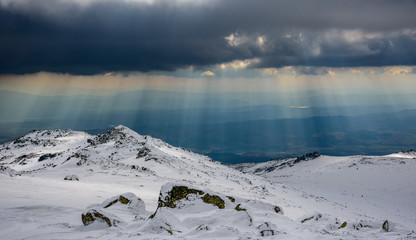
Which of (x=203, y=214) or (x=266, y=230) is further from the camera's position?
(x=203, y=214)

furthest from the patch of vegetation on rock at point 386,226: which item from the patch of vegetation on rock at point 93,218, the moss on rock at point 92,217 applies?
the moss on rock at point 92,217

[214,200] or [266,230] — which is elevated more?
[214,200]

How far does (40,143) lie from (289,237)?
12248 centimetres

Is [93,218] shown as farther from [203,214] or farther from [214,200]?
[214,200]

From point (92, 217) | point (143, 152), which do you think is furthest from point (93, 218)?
point (143, 152)

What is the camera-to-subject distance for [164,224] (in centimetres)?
1041

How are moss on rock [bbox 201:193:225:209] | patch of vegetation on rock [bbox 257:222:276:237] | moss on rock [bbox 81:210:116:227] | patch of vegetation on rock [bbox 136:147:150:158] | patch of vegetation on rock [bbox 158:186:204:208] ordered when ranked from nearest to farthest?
patch of vegetation on rock [bbox 257:222:276:237], moss on rock [bbox 81:210:116:227], patch of vegetation on rock [bbox 158:186:204:208], moss on rock [bbox 201:193:225:209], patch of vegetation on rock [bbox 136:147:150:158]

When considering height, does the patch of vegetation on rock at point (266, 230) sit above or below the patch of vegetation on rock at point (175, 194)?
below

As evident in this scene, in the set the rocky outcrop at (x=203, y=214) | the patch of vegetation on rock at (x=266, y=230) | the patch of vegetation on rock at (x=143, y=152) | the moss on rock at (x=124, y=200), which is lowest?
the patch of vegetation on rock at (x=266, y=230)

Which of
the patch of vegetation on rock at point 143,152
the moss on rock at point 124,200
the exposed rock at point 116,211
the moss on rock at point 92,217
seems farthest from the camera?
the patch of vegetation on rock at point 143,152

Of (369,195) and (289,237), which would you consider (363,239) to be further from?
(369,195)

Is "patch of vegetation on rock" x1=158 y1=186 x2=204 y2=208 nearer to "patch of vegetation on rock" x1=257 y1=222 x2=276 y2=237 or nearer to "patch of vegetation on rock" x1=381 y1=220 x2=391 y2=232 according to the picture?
"patch of vegetation on rock" x1=257 y1=222 x2=276 y2=237

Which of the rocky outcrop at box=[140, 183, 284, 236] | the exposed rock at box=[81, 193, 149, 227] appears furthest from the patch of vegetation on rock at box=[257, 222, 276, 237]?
the exposed rock at box=[81, 193, 149, 227]

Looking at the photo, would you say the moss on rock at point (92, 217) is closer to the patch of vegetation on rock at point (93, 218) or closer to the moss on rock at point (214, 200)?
the patch of vegetation on rock at point (93, 218)
